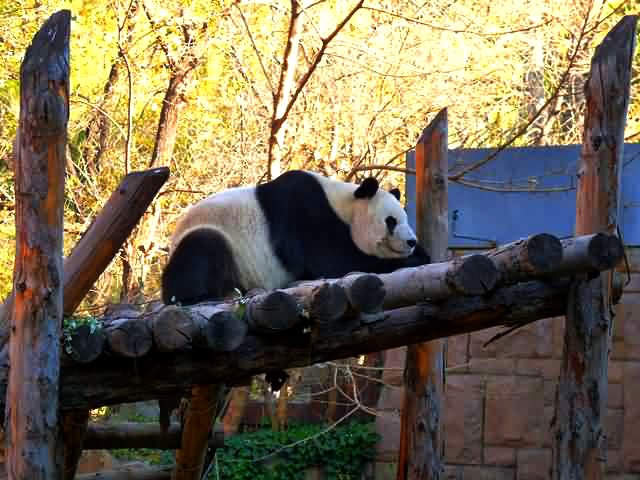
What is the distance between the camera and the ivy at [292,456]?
8.80 metres

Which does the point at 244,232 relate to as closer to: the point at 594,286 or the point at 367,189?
the point at 367,189

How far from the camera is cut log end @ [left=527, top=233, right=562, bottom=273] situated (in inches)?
135

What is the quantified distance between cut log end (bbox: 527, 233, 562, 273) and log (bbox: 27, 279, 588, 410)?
0.50 meters

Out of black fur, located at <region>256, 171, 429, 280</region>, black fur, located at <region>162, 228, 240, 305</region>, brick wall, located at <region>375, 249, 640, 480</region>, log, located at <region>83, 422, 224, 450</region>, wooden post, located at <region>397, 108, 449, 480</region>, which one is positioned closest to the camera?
black fur, located at <region>162, 228, 240, 305</region>

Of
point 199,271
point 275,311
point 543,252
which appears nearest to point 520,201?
point 199,271

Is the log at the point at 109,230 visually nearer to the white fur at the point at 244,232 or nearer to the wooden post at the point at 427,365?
the white fur at the point at 244,232

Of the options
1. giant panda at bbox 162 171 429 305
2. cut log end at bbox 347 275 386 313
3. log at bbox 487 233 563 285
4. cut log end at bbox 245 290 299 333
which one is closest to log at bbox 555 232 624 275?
log at bbox 487 233 563 285

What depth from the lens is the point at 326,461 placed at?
8977 millimetres

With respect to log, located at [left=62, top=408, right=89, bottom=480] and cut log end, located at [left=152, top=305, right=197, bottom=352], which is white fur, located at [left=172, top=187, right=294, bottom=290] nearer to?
log, located at [left=62, top=408, right=89, bottom=480]

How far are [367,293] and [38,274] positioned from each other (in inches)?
48.2

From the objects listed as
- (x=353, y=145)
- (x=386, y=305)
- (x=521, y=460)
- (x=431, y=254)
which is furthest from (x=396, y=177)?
(x=386, y=305)

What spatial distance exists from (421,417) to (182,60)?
4995 mm

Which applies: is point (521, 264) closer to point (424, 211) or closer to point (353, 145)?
point (424, 211)

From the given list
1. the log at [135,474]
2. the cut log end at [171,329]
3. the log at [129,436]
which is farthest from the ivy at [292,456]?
the cut log end at [171,329]
